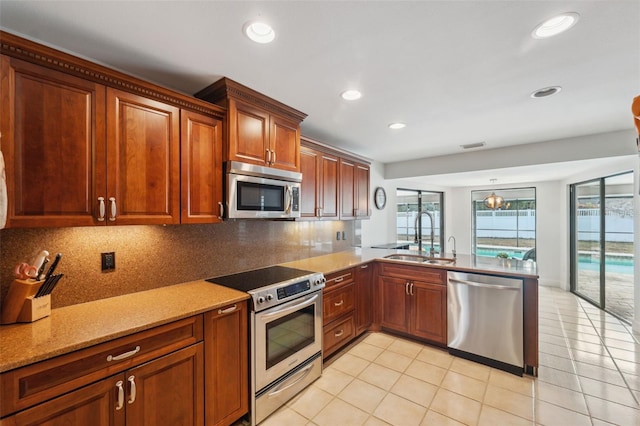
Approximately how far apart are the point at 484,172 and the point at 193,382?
4.57 m

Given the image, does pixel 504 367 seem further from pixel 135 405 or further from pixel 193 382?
pixel 135 405

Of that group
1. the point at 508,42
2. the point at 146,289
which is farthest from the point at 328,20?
the point at 146,289

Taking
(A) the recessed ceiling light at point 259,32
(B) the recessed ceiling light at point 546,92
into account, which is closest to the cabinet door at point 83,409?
(A) the recessed ceiling light at point 259,32

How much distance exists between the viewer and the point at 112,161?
1.52m

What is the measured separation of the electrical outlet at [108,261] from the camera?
1.73 metres

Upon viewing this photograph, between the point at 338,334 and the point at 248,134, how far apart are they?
2.13m

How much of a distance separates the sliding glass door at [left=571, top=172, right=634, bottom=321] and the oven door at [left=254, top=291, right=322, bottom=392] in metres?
4.33

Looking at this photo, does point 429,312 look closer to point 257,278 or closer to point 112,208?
point 257,278

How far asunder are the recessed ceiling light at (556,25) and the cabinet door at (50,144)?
242 centimetres

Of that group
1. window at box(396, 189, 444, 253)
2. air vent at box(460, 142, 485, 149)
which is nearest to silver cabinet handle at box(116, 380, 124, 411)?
air vent at box(460, 142, 485, 149)

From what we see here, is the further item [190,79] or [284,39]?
[190,79]

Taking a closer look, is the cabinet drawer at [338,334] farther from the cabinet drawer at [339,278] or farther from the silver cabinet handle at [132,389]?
the silver cabinet handle at [132,389]

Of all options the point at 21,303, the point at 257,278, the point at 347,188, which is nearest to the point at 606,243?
the point at 347,188

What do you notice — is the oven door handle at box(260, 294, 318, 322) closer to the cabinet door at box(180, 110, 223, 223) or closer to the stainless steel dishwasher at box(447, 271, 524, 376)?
the cabinet door at box(180, 110, 223, 223)
